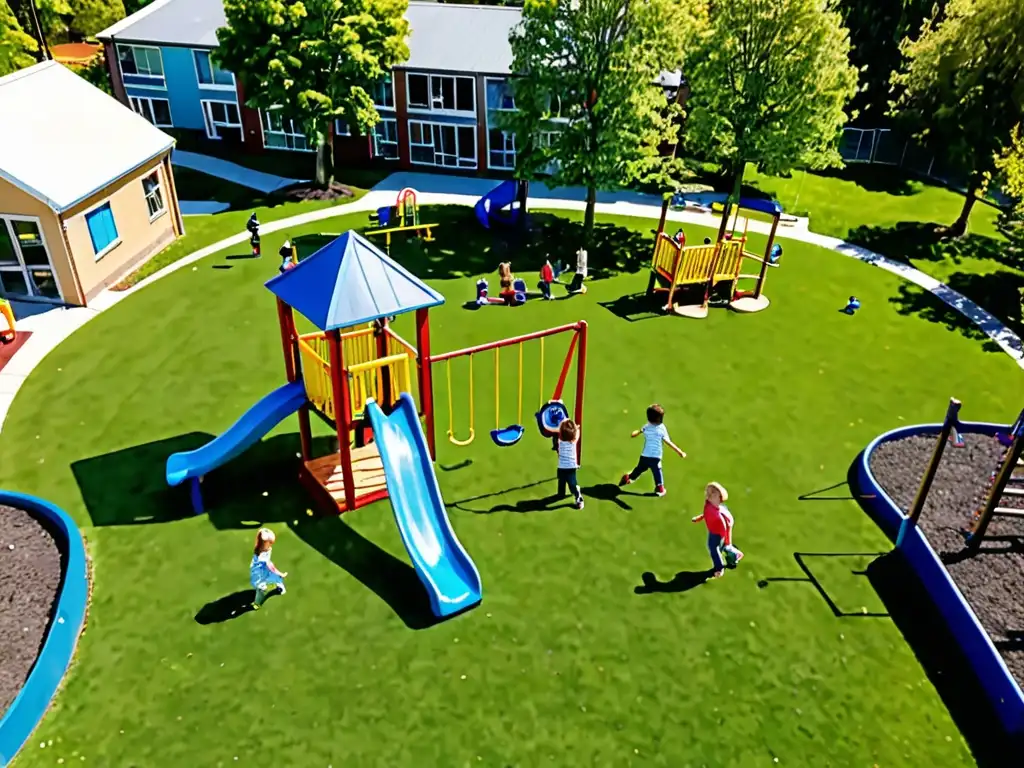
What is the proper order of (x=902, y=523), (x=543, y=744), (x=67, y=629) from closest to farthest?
(x=543, y=744)
(x=67, y=629)
(x=902, y=523)

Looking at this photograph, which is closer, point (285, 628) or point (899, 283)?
point (285, 628)

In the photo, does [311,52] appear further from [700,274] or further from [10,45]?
[700,274]

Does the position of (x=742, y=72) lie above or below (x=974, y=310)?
above

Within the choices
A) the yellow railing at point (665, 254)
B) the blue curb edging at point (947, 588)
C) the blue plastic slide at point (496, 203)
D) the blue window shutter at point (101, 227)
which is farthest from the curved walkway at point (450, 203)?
the blue curb edging at point (947, 588)

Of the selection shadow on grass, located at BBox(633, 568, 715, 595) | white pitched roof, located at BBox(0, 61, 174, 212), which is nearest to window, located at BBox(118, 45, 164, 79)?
white pitched roof, located at BBox(0, 61, 174, 212)

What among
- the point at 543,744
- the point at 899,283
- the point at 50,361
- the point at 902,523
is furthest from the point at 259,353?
the point at 899,283

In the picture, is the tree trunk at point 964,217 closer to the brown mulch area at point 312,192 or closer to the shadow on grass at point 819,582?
the shadow on grass at point 819,582

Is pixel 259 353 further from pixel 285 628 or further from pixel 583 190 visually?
pixel 583 190
